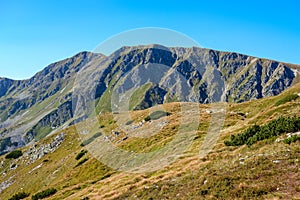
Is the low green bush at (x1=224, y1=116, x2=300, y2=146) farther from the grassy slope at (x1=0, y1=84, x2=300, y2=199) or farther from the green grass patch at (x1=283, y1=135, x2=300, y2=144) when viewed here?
the green grass patch at (x1=283, y1=135, x2=300, y2=144)

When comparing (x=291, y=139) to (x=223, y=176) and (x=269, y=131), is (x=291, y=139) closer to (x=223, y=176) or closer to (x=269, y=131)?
(x=269, y=131)

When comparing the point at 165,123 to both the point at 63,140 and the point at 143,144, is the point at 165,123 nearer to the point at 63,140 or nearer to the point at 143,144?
the point at 143,144

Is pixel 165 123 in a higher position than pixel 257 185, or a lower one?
lower

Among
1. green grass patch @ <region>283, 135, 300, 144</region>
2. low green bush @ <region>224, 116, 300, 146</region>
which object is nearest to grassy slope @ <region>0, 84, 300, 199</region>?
green grass patch @ <region>283, 135, 300, 144</region>

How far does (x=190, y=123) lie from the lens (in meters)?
57.1

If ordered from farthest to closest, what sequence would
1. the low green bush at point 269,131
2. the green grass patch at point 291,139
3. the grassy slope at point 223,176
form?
the low green bush at point 269,131, the green grass patch at point 291,139, the grassy slope at point 223,176

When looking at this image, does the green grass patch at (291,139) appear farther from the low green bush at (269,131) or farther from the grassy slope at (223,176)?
the low green bush at (269,131)

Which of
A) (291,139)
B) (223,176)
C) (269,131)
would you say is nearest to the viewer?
(223,176)

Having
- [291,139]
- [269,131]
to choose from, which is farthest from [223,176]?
[269,131]

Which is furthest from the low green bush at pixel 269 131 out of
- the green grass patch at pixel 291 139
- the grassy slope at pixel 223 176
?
the green grass patch at pixel 291 139

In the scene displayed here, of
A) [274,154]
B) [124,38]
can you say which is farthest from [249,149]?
[124,38]

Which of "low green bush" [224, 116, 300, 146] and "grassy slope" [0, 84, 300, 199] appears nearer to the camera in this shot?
"grassy slope" [0, 84, 300, 199]

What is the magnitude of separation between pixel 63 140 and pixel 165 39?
6835cm

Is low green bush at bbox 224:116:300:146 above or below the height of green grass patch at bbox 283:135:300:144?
below
